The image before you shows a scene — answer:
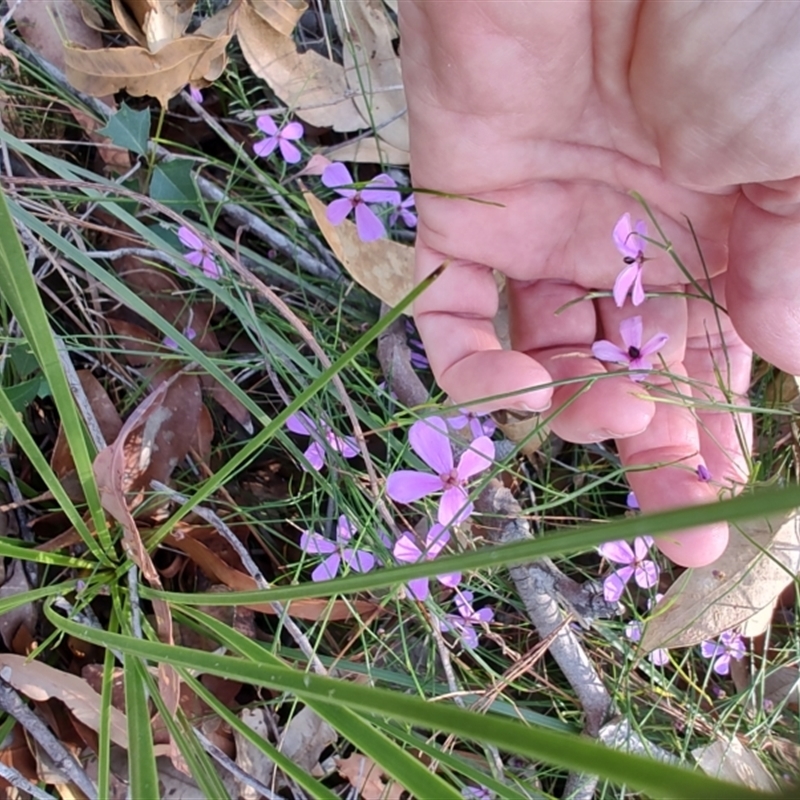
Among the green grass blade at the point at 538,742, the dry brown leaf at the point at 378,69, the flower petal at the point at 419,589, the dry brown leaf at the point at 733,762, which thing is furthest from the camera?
the dry brown leaf at the point at 378,69

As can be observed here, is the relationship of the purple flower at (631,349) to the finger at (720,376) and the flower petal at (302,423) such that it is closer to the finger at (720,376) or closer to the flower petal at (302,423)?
the finger at (720,376)

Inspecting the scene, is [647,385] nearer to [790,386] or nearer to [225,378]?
[790,386]

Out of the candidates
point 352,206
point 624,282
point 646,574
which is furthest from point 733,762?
point 352,206

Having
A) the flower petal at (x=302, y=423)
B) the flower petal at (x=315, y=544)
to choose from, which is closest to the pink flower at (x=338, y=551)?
the flower petal at (x=315, y=544)

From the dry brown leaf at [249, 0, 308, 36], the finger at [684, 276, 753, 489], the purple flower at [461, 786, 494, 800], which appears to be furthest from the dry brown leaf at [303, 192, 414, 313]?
the purple flower at [461, 786, 494, 800]

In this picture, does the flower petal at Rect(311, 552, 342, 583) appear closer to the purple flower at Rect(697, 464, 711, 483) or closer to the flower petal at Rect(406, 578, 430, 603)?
the flower petal at Rect(406, 578, 430, 603)

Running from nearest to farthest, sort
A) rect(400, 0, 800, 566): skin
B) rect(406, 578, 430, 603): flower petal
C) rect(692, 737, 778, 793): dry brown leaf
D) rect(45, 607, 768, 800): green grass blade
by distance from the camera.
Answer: rect(45, 607, 768, 800): green grass blade
rect(400, 0, 800, 566): skin
rect(406, 578, 430, 603): flower petal
rect(692, 737, 778, 793): dry brown leaf
